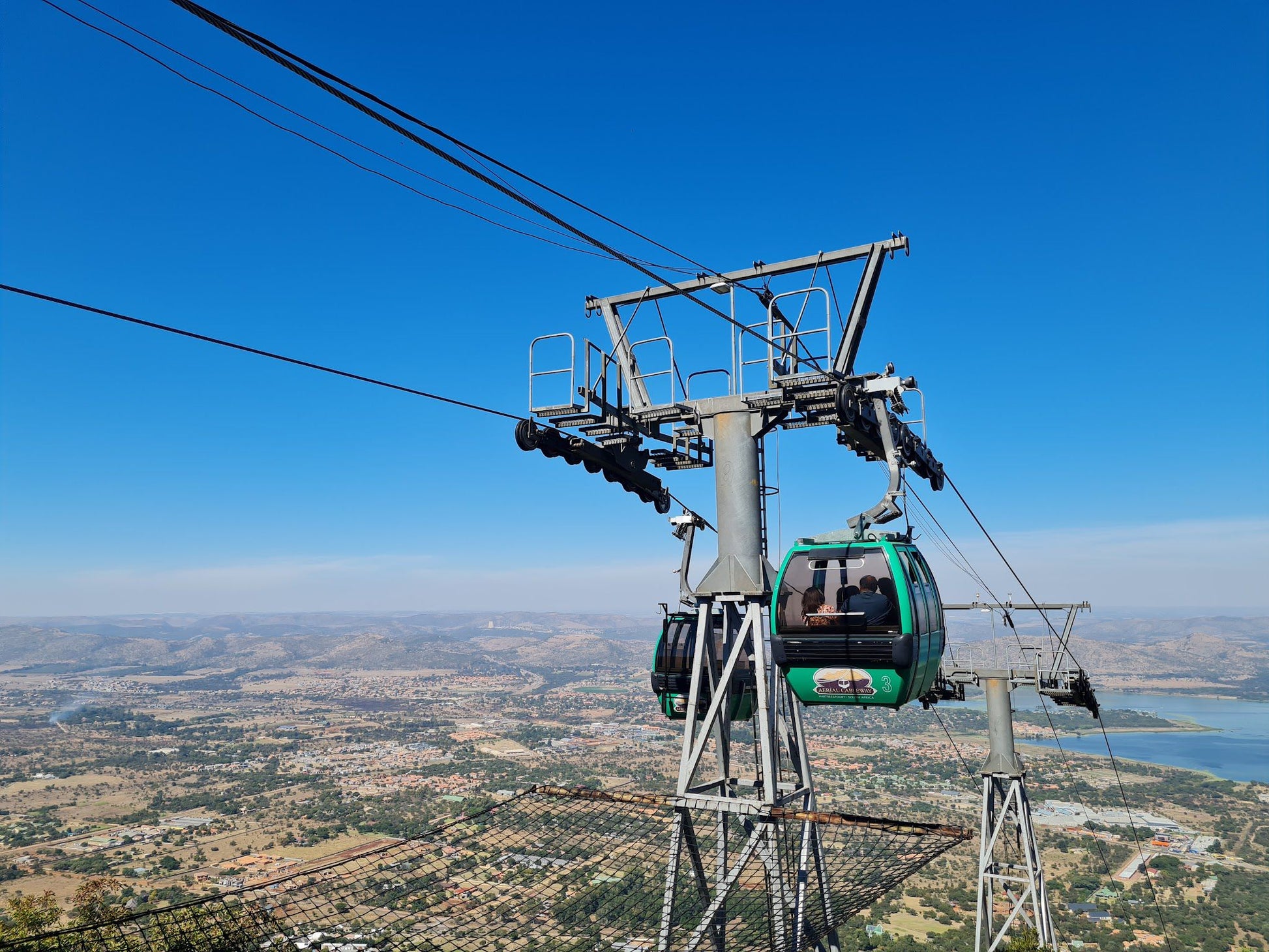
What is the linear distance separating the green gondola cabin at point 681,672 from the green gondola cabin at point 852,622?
97cm

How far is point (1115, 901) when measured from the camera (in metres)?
50.9

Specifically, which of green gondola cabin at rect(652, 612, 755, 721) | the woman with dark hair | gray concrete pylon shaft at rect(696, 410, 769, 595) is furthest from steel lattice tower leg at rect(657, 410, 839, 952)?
the woman with dark hair

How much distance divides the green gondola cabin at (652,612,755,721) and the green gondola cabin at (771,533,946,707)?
0.97m

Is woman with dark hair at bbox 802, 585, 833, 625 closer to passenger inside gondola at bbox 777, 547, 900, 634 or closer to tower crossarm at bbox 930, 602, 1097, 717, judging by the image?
passenger inside gondola at bbox 777, 547, 900, 634

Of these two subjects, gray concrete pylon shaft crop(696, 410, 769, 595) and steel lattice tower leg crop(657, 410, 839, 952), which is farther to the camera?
gray concrete pylon shaft crop(696, 410, 769, 595)

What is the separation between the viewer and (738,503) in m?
8.36

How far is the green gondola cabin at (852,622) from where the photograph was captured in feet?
25.2

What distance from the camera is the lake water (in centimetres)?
11756

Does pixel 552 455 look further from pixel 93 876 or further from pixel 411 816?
pixel 411 816

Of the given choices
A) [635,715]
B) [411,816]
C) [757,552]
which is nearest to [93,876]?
[411,816]

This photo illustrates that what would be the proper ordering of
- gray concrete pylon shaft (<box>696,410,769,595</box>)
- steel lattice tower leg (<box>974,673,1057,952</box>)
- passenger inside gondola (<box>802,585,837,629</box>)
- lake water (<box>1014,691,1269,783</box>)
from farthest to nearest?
lake water (<box>1014,691,1269,783</box>) < steel lattice tower leg (<box>974,673,1057,952</box>) < gray concrete pylon shaft (<box>696,410,769,595</box>) < passenger inside gondola (<box>802,585,837,629</box>)

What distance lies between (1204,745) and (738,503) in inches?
6504

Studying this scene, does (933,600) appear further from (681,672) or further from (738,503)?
(681,672)

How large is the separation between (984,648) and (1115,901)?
1787 inches
